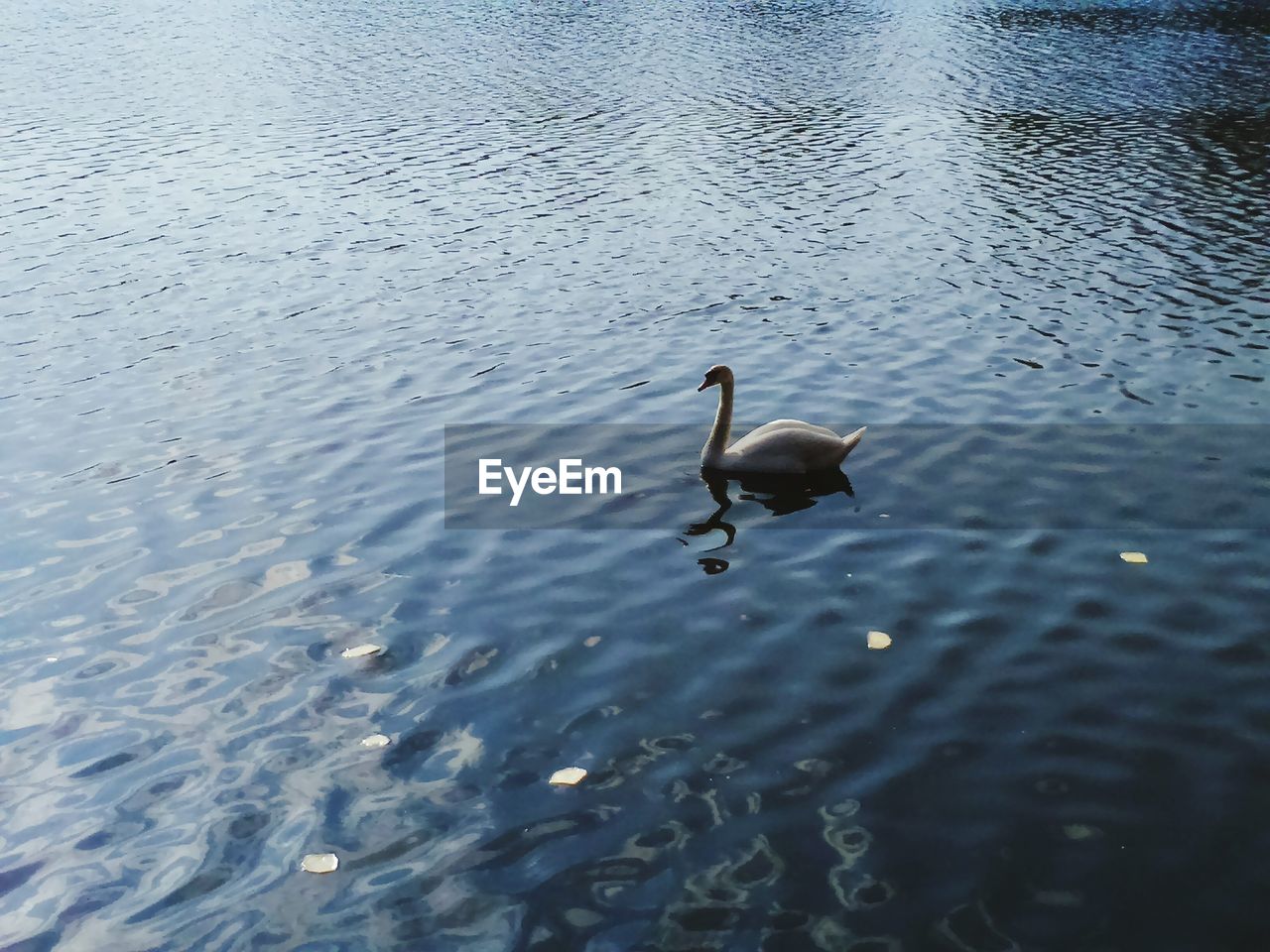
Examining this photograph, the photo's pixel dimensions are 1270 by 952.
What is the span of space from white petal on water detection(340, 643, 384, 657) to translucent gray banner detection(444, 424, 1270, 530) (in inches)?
113

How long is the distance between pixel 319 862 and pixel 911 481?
8558 millimetres

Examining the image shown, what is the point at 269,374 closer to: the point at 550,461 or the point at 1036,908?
the point at 550,461

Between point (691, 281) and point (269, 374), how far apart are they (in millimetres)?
8470

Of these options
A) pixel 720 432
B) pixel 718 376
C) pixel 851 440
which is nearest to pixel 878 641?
pixel 851 440

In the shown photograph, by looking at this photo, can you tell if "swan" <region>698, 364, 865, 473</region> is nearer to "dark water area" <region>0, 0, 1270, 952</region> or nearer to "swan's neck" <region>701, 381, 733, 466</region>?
"swan's neck" <region>701, 381, 733, 466</region>

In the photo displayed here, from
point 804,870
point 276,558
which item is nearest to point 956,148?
point 276,558

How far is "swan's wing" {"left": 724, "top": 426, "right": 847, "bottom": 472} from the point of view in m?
14.3

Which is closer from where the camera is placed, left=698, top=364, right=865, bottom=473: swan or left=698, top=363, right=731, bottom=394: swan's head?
left=698, top=364, right=865, bottom=473: swan

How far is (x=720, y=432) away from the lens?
14812 millimetres

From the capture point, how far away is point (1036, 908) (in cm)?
787

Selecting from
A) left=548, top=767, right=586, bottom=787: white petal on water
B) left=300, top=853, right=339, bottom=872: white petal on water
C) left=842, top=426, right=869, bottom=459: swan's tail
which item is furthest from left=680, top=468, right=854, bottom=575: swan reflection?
left=300, top=853, right=339, bottom=872: white petal on water

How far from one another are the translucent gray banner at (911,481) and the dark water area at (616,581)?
0.20 meters

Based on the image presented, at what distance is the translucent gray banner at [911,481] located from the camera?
13.5 meters
